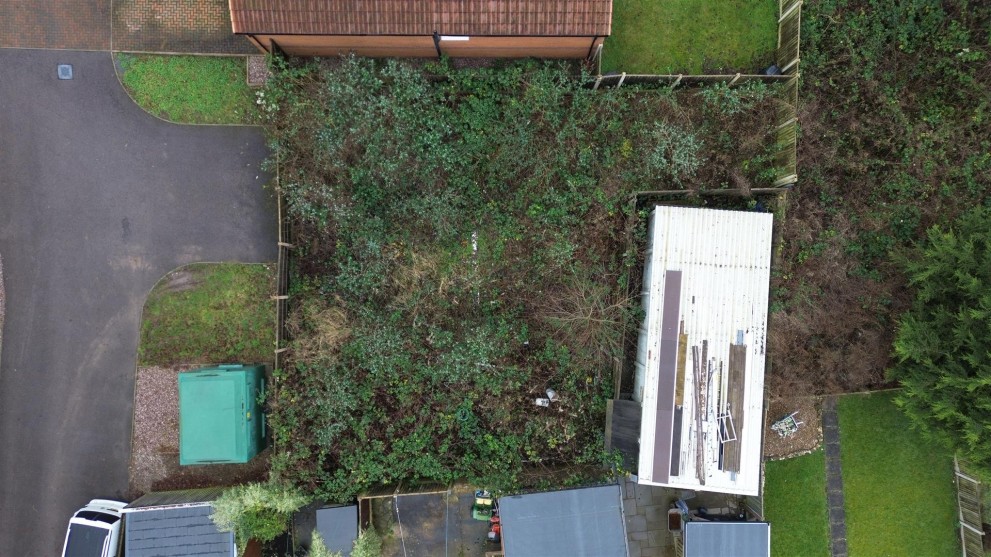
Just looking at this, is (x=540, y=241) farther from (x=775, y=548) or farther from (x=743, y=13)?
(x=775, y=548)

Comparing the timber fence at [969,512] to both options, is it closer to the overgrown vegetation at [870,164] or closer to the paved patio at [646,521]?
the overgrown vegetation at [870,164]

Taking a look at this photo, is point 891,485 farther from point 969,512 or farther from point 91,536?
point 91,536

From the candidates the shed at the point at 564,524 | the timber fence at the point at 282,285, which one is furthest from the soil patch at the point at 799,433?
the timber fence at the point at 282,285

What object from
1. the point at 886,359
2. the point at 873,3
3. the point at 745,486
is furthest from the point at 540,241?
the point at 873,3

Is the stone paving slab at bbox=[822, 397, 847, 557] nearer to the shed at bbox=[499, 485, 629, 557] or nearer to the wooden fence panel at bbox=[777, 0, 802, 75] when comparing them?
the shed at bbox=[499, 485, 629, 557]

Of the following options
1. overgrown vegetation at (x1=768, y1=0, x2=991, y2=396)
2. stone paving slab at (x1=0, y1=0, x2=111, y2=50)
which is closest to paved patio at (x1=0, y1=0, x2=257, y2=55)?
stone paving slab at (x1=0, y1=0, x2=111, y2=50)

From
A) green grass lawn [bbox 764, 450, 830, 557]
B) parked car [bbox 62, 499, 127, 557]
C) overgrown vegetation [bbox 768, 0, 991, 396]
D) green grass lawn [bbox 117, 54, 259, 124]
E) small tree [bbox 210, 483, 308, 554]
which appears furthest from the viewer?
green grass lawn [bbox 764, 450, 830, 557]
